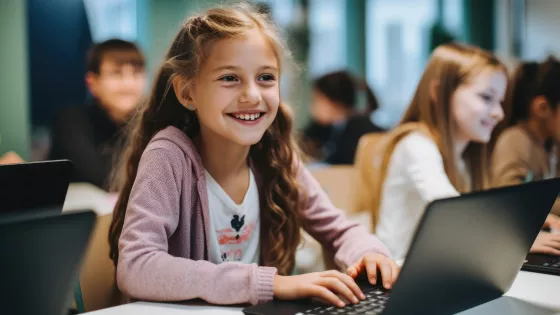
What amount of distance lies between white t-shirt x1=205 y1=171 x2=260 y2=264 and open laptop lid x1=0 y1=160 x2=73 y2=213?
392 mm

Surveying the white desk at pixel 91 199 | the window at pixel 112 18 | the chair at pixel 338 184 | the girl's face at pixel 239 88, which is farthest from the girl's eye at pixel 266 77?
the window at pixel 112 18

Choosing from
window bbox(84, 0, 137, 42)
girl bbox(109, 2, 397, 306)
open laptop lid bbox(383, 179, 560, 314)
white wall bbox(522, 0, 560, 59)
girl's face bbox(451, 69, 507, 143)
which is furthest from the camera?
white wall bbox(522, 0, 560, 59)

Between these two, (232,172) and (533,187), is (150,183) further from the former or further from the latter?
(533,187)

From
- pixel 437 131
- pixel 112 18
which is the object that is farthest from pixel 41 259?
pixel 112 18

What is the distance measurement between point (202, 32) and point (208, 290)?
23.2 inches

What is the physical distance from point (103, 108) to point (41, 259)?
113 inches

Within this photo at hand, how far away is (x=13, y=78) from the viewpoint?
400 centimetres

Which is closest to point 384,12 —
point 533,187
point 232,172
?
point 232,172

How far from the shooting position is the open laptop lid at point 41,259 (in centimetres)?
71

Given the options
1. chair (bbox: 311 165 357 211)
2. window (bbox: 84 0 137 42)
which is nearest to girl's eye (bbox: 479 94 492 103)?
chair (bbox: 311 165 357 211)

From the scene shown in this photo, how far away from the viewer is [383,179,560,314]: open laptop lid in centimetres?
88

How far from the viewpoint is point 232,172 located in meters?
1.56

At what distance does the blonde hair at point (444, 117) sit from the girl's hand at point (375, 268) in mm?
897

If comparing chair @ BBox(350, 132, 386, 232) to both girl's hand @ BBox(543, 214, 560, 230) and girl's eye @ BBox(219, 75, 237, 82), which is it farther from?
girl's eye @ BBox(219, 75, 237, 82)
